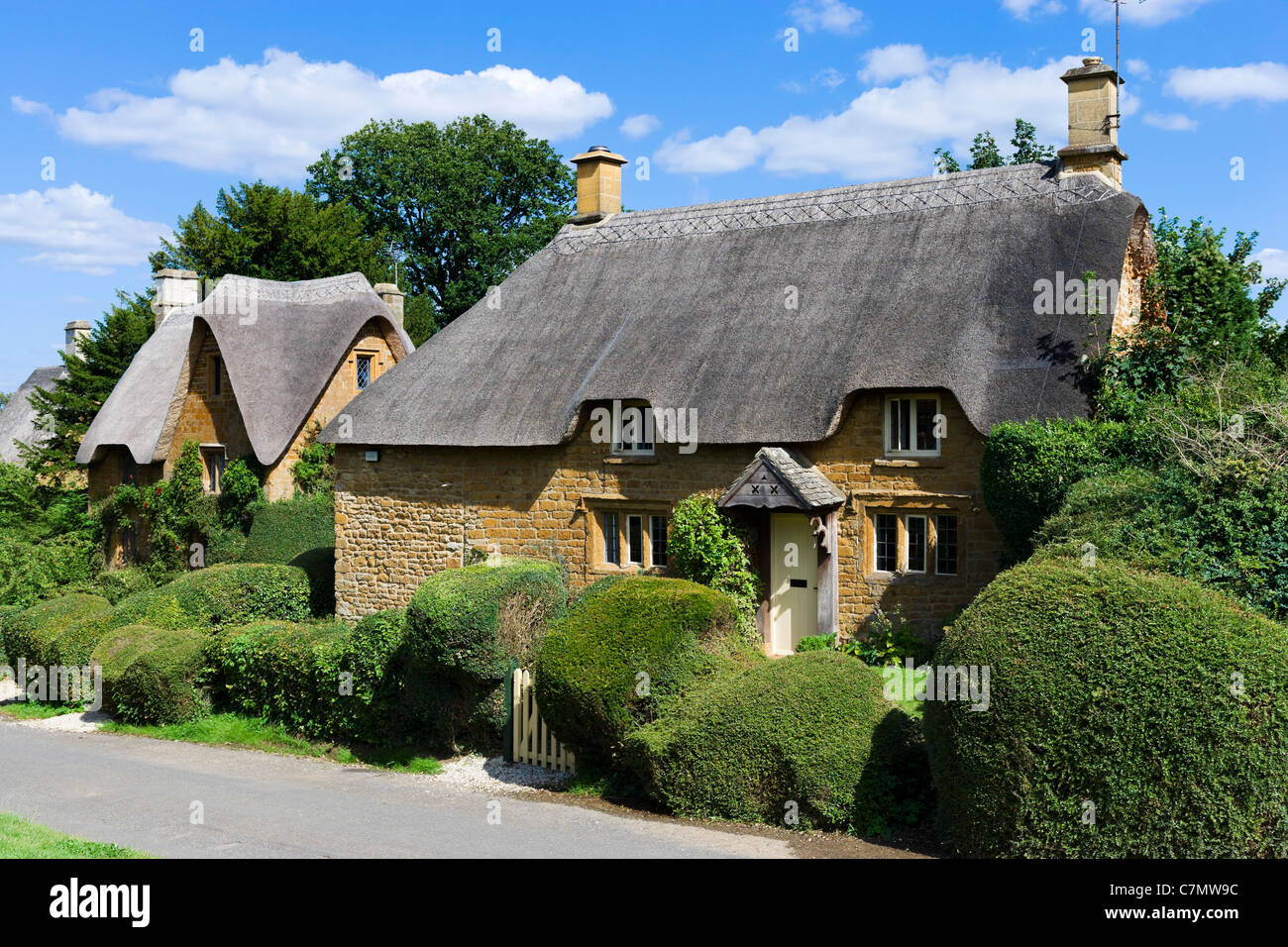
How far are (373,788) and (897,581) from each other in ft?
24.7

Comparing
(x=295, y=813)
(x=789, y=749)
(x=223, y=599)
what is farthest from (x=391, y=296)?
(x=789, y=749)

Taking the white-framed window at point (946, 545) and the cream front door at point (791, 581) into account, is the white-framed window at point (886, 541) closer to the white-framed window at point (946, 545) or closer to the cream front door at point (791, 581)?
the white-framed window at point (946, 545)

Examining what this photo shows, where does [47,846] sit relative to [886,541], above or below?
below

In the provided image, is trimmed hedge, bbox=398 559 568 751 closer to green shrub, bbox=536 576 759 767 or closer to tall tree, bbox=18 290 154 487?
green shrub, bbox=536 576 759 767

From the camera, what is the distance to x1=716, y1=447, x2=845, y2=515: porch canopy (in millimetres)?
15133

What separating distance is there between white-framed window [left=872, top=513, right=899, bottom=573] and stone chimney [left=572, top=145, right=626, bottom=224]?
967 cm

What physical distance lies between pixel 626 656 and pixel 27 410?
123 feet

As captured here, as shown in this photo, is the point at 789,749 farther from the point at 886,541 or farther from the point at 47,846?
the point at 47,846

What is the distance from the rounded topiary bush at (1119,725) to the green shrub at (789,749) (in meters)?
1.34

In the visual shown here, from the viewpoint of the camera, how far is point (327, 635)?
15812 millimetres

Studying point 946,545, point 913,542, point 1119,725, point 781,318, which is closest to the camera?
point 1119,725

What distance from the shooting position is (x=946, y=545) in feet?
50.5
